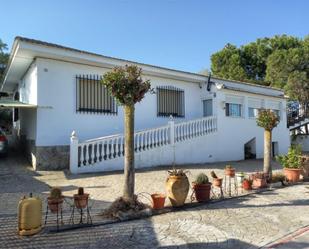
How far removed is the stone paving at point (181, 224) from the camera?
19.1ft

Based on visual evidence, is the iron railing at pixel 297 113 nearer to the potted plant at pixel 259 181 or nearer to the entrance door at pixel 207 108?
the entrance door at pixel 207 108

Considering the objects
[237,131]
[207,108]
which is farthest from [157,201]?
[237,131]

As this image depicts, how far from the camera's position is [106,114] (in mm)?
15609

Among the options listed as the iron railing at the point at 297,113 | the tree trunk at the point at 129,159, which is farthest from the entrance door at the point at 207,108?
the tree trunk at the point at 129,159

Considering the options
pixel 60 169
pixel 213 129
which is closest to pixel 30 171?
pixel 60 169

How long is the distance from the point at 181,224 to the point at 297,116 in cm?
2505

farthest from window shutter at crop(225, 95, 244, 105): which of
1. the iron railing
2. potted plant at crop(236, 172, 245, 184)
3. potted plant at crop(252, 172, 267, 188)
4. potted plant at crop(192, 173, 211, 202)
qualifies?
potted plant at crop(192, 173, 211, 202)

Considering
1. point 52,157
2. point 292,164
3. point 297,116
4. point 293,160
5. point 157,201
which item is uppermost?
point 297,116

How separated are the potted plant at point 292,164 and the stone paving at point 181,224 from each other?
1.12 meters

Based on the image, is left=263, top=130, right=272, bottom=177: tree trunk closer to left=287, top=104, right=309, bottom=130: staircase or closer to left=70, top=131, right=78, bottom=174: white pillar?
left=70, top=131, right=78, bottom=174: white pillar

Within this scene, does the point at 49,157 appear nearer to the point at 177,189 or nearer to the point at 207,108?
the point at 177,189

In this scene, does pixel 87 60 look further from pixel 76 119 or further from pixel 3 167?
pixel 3 167

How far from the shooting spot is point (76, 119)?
14.6m

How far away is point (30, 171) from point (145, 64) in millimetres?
7243
